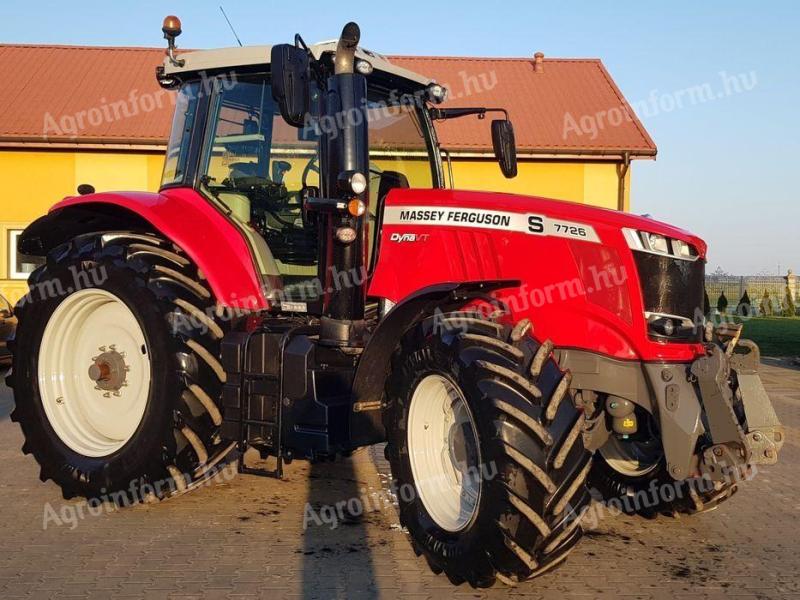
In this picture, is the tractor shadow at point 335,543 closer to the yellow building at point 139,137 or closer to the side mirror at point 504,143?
the side mirror at point 504,143

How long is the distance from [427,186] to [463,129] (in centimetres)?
1257

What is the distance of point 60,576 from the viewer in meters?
3.88

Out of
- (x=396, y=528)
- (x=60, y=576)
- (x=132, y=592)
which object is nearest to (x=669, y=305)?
(x=396, y=528)

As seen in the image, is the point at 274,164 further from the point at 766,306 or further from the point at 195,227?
the point at 766,306

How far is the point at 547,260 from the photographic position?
13.5 ft

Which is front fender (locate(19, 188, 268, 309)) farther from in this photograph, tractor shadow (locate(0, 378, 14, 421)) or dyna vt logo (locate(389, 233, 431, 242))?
tractor shadow (locate(0, 378, 14, 421))

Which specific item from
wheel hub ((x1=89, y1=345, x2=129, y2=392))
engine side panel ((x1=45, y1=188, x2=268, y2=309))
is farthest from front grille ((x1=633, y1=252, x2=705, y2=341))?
wheel hub ((x1=89, y1=345, x2=129, y2=392))

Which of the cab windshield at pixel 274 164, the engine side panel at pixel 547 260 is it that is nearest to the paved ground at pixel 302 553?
the engine side panel at pixel 547 260

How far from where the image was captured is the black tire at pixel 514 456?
3434 millimetres

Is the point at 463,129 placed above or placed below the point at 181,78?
above

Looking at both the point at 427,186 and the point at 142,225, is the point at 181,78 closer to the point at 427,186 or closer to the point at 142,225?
the point at 142,225

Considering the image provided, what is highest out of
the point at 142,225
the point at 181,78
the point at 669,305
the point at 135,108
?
the point at 135,108

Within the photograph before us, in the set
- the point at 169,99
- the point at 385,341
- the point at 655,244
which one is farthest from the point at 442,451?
the point at 169,99

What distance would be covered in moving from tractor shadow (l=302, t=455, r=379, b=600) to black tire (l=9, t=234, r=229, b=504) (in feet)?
2.39
